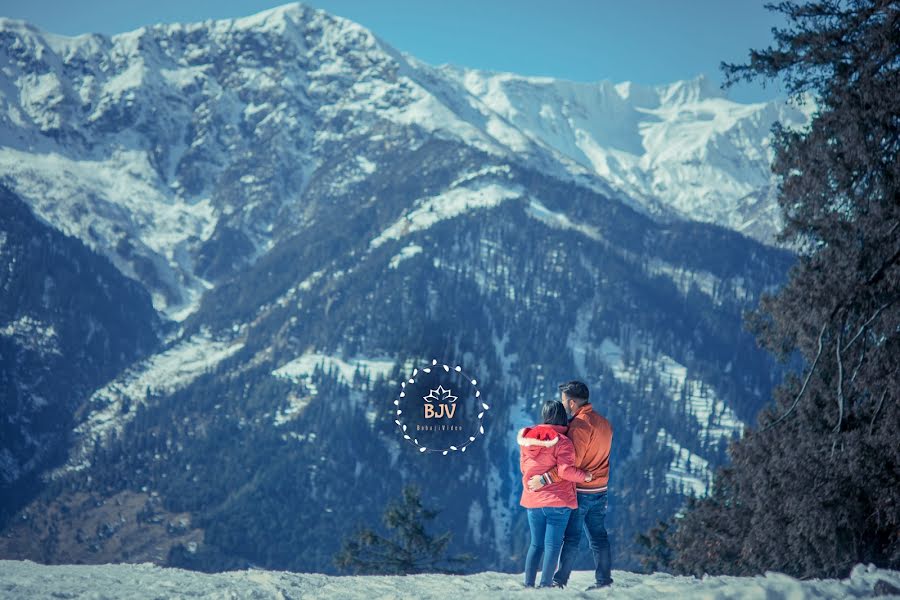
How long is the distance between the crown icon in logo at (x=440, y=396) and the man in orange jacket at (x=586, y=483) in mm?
35196

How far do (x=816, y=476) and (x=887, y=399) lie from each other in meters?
2.15

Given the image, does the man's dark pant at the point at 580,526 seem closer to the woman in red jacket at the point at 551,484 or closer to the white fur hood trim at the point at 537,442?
the woman in red jacket at the point at 551,484

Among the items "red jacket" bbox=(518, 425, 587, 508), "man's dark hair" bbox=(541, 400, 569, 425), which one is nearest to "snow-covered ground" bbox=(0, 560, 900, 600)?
"red jacket" bbox=(518, 425, 587, 508)

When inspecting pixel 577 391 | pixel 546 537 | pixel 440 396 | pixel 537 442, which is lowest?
pixel 546 537

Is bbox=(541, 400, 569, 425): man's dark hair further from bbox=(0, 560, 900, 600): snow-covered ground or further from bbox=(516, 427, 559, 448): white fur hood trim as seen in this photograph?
bbox=(0, 560, 900, 600): snow-covered ground

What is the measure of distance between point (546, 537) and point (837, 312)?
843 cm

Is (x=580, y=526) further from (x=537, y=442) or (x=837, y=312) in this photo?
(x=837, y=312)

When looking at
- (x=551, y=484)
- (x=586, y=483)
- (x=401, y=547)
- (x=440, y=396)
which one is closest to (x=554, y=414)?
(x=551, y=484)

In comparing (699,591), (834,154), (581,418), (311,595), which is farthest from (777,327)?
(311,595)

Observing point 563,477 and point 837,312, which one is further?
point 837,312

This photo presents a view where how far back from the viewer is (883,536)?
61.1 feet

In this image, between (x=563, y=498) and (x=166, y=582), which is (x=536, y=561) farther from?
(x=166, y=582)

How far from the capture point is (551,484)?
45.1 feet

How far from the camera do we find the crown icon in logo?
50497 millimetres
